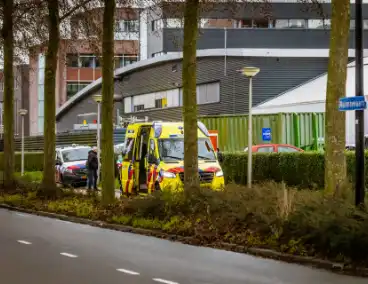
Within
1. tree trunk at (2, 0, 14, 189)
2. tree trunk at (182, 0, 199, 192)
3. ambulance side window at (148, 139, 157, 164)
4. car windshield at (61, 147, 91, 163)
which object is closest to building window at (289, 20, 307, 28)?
car windshield at (61, 147, 91, 163)

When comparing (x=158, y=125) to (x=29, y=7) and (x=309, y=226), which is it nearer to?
(x=29, y=7)

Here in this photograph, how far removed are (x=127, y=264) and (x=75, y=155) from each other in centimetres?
2536

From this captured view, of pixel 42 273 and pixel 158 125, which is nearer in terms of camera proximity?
pixel 42 273

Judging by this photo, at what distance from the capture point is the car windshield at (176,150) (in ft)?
72.4

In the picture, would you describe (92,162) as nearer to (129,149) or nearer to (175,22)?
(129,149)

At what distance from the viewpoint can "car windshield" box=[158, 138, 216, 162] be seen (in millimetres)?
22062

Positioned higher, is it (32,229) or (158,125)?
(158,125)

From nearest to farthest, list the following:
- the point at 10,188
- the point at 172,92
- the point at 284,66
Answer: the point at 10,188 → the point at 284,66 → the point at 172,92

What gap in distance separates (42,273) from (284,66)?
135 feet

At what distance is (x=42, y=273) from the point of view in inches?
426

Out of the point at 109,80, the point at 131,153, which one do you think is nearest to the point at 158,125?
the point at 131,153

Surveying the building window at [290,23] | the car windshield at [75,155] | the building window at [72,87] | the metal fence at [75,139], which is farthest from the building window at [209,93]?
the building window at [72,87]

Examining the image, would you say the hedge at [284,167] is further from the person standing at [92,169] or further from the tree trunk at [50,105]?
the tree trunk at [50,105]

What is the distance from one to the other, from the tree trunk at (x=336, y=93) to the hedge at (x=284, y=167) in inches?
327
